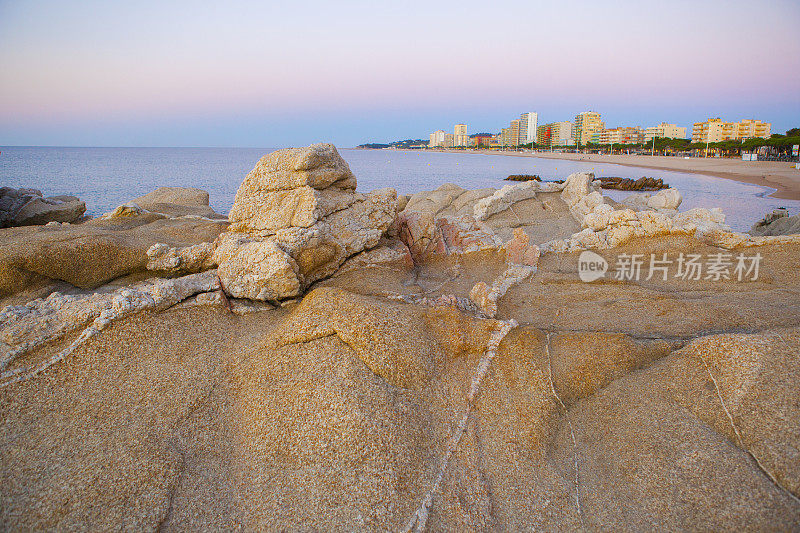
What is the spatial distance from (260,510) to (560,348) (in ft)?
11.1

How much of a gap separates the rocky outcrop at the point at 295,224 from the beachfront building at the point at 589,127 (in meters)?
179

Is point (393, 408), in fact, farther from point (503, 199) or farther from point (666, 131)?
point (666, 131)

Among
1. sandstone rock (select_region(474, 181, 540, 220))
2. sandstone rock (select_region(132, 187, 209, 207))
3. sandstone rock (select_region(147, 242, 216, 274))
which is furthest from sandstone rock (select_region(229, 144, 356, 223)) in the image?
sandstone rock (select_region(132, 187, 209, 207))

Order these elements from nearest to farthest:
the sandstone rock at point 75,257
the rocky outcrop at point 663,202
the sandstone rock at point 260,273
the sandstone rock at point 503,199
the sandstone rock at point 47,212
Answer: the sandstone rock at point 75,257 < the sandstone rock at point 260,273 < the sandstone rock at point 47,212 < the sandstone rock at point 503,199 < the rocky outcrop at point 663,202

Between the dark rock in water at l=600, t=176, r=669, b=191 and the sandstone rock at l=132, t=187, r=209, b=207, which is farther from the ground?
the sandstone rock at l=132, t=187, r=209, b=207

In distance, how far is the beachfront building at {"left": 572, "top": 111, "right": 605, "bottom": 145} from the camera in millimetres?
168375

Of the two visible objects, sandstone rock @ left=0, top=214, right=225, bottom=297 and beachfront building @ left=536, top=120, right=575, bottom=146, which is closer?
sandstone rock @ left=0, top=214, right=225, bottom=297

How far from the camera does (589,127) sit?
170 m

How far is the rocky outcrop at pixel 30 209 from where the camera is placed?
1090cm

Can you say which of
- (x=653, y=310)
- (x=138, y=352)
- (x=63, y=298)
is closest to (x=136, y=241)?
(x=63, y=298)

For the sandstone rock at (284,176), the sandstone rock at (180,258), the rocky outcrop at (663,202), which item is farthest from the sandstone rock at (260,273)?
the rocky outcrop at (663,202)

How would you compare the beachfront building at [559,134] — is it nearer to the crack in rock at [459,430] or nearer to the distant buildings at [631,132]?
the distant buildings at [631,132]

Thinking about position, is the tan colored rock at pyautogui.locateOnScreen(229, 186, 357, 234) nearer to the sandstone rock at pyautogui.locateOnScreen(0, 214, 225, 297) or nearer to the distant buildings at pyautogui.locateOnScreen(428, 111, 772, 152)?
the sandstone rock at pyautogui.locateOnScreen(0, 214, 225, 297)

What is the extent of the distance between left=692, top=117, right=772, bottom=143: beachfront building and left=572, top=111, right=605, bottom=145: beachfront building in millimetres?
39599
